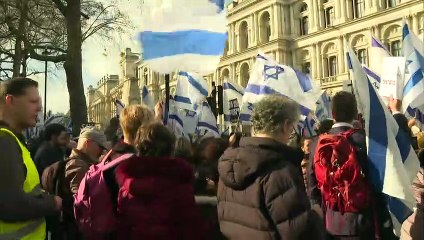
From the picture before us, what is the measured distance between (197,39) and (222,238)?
2.84 m

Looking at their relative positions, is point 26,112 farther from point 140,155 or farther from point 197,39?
point 197,39

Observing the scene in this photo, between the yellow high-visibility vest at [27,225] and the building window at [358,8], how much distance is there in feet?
129

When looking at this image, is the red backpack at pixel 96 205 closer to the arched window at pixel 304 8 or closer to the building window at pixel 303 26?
the building window at pixel 303 26

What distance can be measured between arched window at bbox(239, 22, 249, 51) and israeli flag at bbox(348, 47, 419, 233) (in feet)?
156

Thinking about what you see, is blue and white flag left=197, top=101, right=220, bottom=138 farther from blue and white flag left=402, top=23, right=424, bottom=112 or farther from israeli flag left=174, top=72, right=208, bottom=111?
blue and white flag left=402, top=23, right=424, bottom=112

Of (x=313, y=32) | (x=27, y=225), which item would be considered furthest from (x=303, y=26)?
(x=27, y=225)

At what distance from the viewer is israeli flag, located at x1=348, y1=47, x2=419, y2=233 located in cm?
319

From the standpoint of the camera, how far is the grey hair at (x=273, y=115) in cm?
272

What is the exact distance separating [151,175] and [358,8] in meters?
39.6

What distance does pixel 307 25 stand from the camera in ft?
145

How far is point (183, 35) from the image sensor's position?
5.25 m

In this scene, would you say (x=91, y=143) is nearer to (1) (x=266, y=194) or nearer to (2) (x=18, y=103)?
(2) (x=18, y=103)

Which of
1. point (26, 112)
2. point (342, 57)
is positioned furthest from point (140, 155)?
point (342, 57)

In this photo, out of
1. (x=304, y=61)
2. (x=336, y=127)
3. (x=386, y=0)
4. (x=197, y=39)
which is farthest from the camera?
(x=304, y=61)
